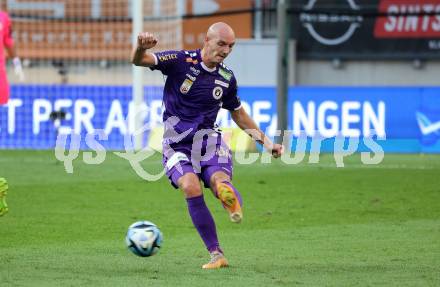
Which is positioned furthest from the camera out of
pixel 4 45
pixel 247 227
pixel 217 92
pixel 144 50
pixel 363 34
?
pixel 363 34

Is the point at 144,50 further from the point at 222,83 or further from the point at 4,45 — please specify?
the point at 4,45

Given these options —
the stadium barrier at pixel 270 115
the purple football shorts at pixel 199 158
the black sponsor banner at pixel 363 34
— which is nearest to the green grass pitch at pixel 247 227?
the purple football shorts at pixel 199 158

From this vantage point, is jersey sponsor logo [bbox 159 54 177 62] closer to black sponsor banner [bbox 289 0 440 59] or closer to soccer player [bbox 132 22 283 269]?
soccer player [bbox 132 22 283 269]

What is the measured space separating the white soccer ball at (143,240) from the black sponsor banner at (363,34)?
62.2 feet

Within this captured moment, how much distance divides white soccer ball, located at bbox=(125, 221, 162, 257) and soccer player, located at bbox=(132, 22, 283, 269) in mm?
387

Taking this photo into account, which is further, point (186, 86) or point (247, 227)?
point (247, 227)

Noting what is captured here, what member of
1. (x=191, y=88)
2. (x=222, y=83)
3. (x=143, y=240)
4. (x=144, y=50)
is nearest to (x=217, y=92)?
(x=222, y=83)

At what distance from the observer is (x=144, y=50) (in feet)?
28.0

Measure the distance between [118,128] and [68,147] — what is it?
106 cm

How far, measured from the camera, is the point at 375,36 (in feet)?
90.1

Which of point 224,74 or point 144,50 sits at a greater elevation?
point 144,50

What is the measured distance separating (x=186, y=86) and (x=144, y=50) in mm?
697

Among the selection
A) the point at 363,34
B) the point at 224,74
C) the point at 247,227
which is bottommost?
the point at 247,227

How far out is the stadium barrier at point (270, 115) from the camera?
21922 mm
